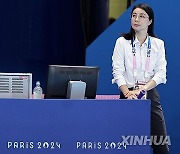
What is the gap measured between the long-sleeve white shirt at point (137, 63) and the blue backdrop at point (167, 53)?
3.80 feet

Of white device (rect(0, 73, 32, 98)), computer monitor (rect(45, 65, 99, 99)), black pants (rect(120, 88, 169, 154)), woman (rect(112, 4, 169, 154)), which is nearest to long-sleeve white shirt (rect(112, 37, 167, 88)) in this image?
woman (rect(112, 4, 169, 154))

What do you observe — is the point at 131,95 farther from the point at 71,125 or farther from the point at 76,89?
the point at 71,125

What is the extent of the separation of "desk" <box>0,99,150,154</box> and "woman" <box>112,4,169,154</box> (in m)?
0.48

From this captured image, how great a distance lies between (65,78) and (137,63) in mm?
657

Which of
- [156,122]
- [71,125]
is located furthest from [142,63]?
[71,125]

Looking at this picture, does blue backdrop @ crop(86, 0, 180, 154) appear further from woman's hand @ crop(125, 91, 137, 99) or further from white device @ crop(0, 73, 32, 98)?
white device @ crop(0, 73, 32, 98)

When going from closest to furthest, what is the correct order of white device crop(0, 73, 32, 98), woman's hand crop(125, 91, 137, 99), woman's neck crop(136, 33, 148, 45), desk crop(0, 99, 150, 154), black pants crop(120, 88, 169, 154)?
desk crop(0, 99, 150, 154), white device crop(0, 73, 32, 98), woman's hand crop(125, 91, 137, 99), black pants crop(120, 88, 169, 154), woman's neck crop(136, 33, 148, 45)

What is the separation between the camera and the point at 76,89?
2.72m

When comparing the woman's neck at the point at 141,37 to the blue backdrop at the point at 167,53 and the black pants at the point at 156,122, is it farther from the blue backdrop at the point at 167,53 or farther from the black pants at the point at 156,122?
the blue backdrop at the point at 167,53

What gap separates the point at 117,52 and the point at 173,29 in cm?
136

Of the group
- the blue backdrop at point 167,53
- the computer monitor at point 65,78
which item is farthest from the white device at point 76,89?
the blue backdrop at point 167,53

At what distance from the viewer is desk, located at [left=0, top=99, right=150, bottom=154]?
99.5 inches

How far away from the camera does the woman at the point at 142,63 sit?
3139 mm

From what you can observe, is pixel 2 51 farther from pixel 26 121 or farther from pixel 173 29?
pixel 26 121
